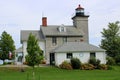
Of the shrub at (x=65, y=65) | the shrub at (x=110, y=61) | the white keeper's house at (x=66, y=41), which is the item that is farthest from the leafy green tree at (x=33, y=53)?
the shrub at (x=110, y=61)

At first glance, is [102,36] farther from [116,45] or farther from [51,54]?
[51,54]

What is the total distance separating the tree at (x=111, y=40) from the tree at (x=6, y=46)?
16.9 meters

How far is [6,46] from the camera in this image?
226 feet

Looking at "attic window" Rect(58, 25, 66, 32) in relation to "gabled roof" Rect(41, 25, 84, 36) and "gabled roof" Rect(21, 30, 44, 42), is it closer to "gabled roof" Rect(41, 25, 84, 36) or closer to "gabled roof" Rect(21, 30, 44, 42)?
"gabled roof" Rect(41, 25, 84, 36)

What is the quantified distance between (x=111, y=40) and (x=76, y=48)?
10242 mm

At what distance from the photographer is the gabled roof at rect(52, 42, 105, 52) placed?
59362 millimetres

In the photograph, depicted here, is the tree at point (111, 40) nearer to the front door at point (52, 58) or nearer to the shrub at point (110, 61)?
the shrub at point (110, 61)

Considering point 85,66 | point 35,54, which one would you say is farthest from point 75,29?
point 35,54

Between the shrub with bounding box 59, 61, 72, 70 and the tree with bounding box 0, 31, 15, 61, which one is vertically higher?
the tree with bounding box 0, 31, 15, 61

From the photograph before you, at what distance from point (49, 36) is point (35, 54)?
19197mm

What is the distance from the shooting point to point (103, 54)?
2363 inches

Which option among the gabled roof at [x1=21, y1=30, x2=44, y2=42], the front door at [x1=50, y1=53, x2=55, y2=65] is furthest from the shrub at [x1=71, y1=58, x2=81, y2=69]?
the gabled roof at [x1=21, y1=30, x2=44, y2=42]

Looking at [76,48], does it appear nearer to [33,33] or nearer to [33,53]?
[33,33]

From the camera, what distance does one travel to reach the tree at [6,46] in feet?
224
